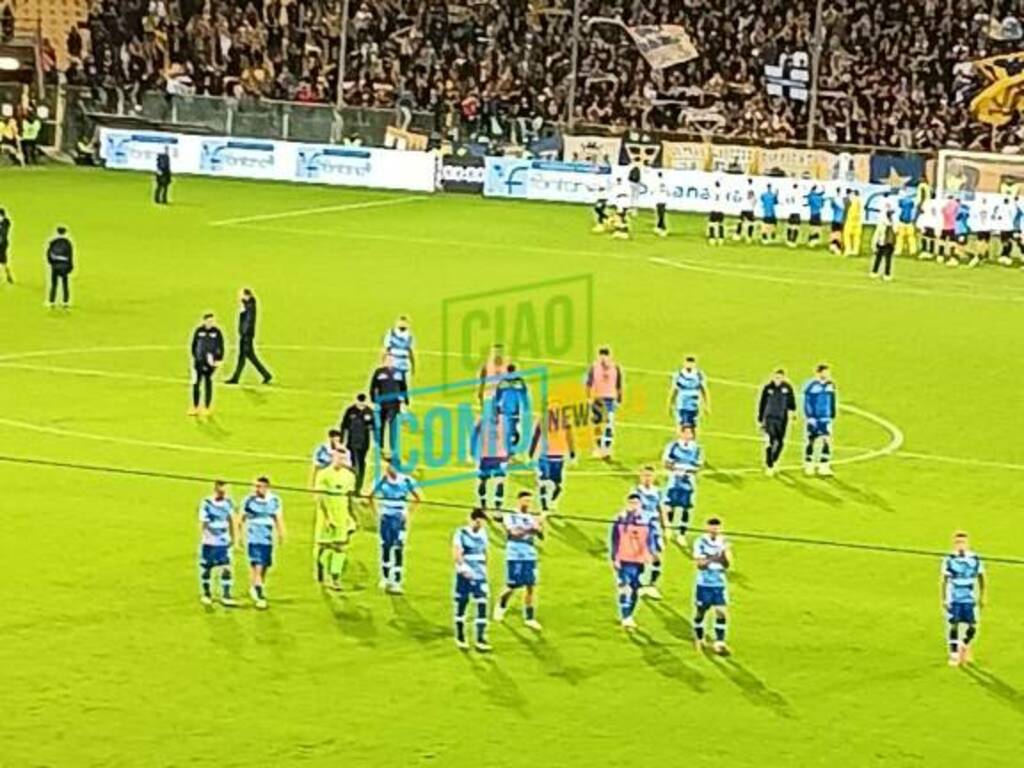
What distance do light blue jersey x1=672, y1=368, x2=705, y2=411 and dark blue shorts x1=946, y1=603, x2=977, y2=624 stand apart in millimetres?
8172

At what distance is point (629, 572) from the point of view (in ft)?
67.0

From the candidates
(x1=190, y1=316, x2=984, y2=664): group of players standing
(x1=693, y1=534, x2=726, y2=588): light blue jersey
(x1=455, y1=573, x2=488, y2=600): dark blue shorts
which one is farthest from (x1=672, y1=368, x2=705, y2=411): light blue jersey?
(x1=455, y1=573, x2=488, y2=600): dark blue shorts

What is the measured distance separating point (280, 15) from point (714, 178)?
1590 cm

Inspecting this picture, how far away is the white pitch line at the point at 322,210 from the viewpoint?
5094 cm

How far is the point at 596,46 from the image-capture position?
6266 cm

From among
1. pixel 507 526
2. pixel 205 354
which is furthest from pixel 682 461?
pixel 205 354

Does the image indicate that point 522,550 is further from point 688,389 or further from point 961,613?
point 688,389

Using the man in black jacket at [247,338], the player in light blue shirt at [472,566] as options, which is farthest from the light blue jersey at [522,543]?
the man in black jacket at [247,338]

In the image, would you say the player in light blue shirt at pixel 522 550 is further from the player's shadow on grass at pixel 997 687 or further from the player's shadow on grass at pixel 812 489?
the player's shadow on grass at pixel 812 489

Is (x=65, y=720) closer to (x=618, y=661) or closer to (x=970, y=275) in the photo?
(x=618, y=661)

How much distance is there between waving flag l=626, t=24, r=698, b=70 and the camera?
2388 inches

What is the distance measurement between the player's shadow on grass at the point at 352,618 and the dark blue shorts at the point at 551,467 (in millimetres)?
4041

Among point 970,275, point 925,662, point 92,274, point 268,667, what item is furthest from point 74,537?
point 970,275

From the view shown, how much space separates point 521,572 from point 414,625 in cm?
109
